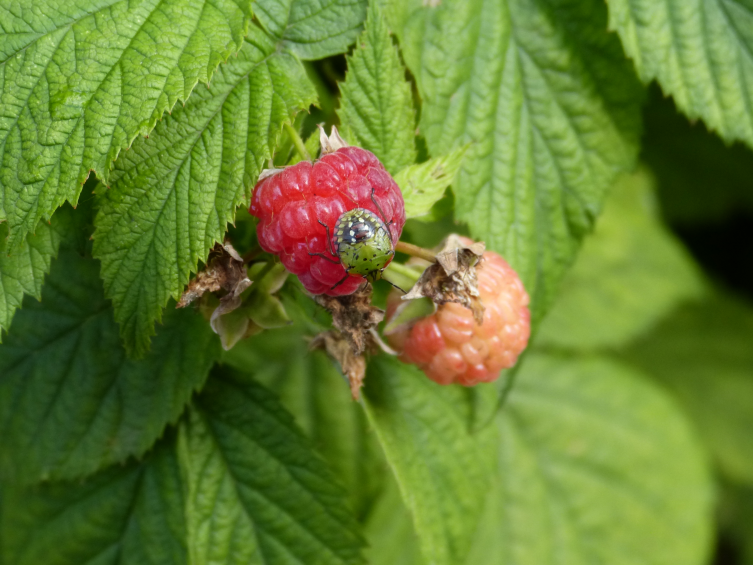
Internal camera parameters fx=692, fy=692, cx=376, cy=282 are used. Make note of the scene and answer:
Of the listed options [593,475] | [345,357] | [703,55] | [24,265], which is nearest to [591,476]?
[593,475]

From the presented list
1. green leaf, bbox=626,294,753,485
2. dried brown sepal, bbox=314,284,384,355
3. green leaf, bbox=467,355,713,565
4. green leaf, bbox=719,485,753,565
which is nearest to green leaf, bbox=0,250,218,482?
dried brown sepal, bbox=314,284,384,355

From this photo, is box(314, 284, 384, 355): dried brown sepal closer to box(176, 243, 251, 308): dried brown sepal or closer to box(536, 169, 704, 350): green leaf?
box(176, 243, 251, 308): dried brown sepal

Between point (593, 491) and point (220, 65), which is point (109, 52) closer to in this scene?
point (220, 65)

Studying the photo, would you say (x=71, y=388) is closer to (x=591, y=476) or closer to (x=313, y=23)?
(x=313, y=23)

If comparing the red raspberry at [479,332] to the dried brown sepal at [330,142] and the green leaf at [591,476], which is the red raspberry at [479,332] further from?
the green leaf at [591,476]

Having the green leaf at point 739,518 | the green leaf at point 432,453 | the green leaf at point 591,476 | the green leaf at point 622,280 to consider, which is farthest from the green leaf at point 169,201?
the green leaf at point 739,518

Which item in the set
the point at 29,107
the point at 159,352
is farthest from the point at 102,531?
the point at 29,107

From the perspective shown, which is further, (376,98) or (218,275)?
(376,98)
